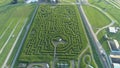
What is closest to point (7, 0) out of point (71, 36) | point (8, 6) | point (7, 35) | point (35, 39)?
point (8, 6)

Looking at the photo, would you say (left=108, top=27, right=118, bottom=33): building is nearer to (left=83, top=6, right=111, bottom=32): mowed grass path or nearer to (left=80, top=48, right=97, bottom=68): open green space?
(left=83, top=6, right=111, bottom=32): mowed grass path

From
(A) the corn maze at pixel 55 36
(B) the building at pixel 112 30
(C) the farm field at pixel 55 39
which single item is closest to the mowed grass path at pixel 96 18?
(B) the building at pixel 112 30

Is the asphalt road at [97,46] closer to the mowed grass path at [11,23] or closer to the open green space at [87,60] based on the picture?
the open green space at [87,60]

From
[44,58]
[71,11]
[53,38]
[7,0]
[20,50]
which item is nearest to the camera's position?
[44,58]

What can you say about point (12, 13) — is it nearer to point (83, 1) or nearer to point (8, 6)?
point (8, 6)

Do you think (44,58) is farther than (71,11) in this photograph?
No

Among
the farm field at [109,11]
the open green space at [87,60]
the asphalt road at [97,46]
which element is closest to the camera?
the open green space at [87,60]

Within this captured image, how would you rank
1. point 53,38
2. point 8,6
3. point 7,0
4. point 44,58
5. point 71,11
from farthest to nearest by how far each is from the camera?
1. point 7,0
2. point 8,6
3. point 71,11
4. point 53,38
5. point 44,58
